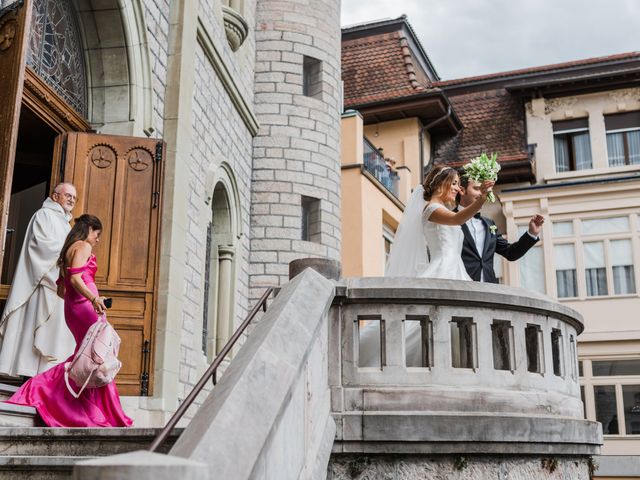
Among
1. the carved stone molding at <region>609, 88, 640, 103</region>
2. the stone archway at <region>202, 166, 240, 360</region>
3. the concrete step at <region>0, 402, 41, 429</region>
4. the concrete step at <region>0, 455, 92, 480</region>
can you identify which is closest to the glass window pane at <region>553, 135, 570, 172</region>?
the carved stone molding at <region>609, 88, 640, 103</region>

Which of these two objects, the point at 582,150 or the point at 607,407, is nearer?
the point at 607,407

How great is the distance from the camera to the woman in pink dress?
6020mm

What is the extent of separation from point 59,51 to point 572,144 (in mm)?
19833

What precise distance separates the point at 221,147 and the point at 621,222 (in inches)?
581

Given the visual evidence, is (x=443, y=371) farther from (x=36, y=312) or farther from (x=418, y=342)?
(x=36, y=312)

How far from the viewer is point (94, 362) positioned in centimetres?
598

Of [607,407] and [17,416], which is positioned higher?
[607,407]

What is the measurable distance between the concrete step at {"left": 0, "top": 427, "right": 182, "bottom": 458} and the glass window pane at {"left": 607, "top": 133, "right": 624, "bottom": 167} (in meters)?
23.0

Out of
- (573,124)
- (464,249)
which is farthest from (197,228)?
(573,124)

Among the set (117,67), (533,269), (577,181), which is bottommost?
(117,67)

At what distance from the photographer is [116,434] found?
16.0 feet

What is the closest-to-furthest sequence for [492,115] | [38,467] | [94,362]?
[38,467]
[94,362]
[492,115]

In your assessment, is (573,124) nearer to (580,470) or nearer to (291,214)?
(291,214)

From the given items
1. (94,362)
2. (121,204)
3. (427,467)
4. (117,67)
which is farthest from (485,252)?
(117,67)
